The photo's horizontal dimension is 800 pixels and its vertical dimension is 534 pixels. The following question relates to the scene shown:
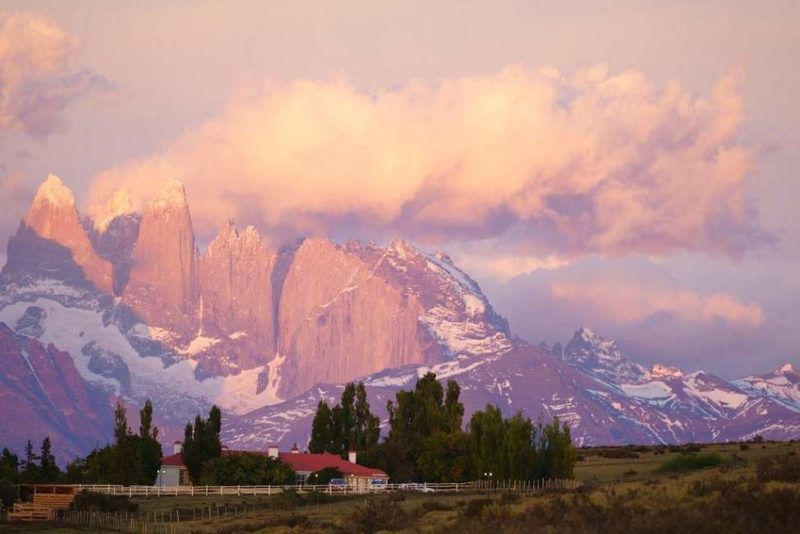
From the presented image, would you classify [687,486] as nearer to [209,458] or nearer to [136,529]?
[136,529]

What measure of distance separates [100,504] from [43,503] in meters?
7.67

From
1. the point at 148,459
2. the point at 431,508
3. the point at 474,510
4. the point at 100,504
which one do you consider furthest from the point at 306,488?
the point at 474,510

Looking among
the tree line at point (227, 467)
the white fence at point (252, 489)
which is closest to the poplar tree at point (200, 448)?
the tree line at point (227, 467)

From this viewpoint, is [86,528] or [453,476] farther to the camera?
[453,476]

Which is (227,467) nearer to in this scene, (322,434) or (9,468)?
(9,468)

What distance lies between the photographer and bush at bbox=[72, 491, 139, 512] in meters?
109

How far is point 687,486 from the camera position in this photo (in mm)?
71375

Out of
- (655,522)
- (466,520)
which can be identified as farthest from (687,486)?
(655,522)

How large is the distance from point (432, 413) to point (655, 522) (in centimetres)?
11611

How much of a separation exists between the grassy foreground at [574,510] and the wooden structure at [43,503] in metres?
6.46

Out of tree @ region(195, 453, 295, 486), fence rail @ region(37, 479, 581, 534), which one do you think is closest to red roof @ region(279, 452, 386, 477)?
tree @ region(195, 453, 295, 486)

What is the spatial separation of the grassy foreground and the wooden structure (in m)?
6.46

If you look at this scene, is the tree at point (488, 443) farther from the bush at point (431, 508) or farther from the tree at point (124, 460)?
the bush at point (431, 508)

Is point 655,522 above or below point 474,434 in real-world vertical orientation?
below
